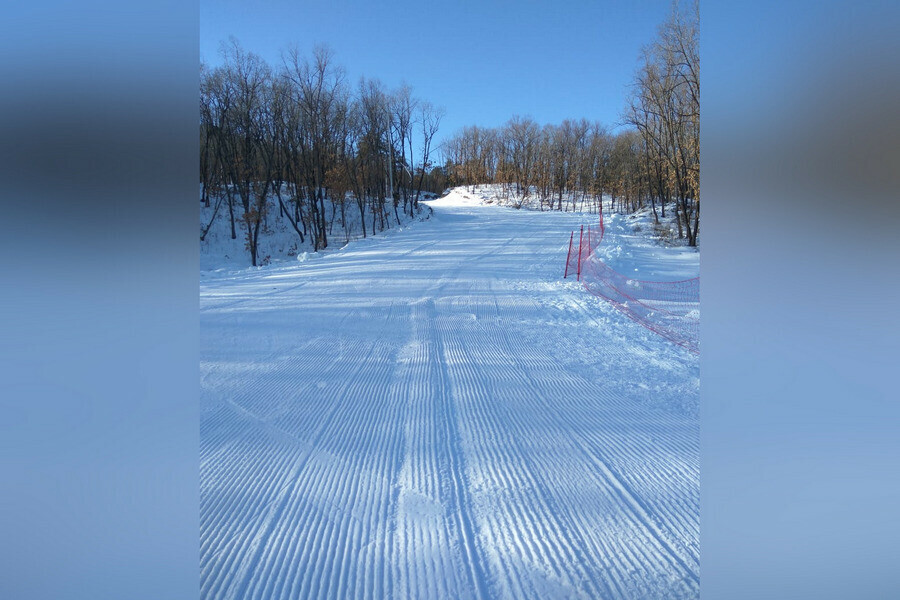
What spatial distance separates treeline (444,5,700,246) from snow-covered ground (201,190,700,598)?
1057 centimetres

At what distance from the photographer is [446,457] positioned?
2.81 metres

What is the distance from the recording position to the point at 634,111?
18094 millimetres

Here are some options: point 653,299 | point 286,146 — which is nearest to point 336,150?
point 286,146

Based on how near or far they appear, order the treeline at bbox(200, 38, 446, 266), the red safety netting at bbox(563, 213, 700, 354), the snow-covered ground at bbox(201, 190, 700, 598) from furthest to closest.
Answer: the treeline at bbox(200, 38, 446, 266) → the red safety netting at bbox(563, 213, 700, 354) → the snow-covered ground at bbox(201, 190, 700, 598)

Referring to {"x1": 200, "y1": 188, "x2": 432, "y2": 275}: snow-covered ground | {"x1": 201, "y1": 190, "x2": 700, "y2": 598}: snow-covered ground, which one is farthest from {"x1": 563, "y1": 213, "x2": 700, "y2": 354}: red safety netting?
{"x1": 200, "y1": 188, "x2": 432, "y2": 275}: snow-covered ground

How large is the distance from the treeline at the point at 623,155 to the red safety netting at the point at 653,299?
5.97 meters

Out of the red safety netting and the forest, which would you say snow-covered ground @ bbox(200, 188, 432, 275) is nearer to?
the forest

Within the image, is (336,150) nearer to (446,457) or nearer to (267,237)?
(267,237)

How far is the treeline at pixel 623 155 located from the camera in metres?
14.4

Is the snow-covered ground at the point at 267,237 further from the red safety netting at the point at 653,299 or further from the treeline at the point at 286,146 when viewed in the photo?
the red safety netting at the point at 653,299

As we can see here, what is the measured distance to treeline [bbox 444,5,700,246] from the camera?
14.4 meters

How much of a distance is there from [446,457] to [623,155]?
1404 inches
